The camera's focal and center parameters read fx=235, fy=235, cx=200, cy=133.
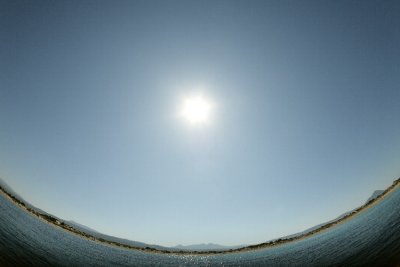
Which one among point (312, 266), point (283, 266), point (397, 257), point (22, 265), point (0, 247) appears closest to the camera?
point (397, 257)

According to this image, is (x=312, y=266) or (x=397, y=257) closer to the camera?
(x=397, y=257)

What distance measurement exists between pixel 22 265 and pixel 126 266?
45134 mm

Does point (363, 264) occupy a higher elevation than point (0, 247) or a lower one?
lower

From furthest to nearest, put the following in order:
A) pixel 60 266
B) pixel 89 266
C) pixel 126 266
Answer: pixel 126 266
pixel 89 266
pixel 60 266

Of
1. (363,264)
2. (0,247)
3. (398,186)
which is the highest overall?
(398,186)

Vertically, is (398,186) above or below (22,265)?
above

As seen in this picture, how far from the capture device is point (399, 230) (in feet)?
158

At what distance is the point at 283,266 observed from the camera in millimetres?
59938

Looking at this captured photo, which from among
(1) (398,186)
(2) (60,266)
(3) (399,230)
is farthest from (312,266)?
(1) (398,186)

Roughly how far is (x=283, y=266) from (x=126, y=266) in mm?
45672

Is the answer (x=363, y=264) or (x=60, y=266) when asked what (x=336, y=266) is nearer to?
(x=363, y=264)

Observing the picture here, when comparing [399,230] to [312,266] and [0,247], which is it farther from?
[0,247]

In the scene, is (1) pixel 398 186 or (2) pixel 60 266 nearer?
(2) pixel 60 266

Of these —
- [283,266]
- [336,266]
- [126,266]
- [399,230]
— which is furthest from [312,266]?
[126,266]
